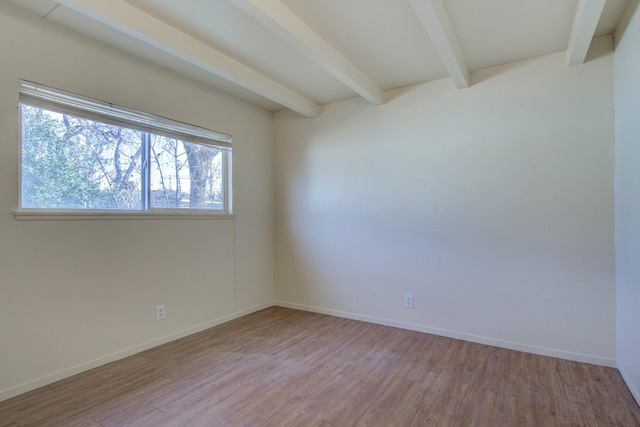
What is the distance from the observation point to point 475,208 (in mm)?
2896

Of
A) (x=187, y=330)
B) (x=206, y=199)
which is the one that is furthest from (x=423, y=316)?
(x=206, y=199)

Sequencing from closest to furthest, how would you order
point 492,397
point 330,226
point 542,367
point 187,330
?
point 492,397, point 542,367, point 187,330, point 330,226

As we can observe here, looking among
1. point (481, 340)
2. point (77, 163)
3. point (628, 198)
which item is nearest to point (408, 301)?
point (481, 340)

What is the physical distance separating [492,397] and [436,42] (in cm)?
236

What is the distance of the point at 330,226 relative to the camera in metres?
3.74

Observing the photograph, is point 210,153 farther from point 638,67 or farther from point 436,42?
point 638,67

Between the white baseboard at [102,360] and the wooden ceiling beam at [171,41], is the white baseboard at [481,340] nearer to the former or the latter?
the white baseboard at [102,360]

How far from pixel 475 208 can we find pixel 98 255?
3.15 meters

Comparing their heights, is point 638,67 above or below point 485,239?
above

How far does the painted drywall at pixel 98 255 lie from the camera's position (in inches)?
80.3

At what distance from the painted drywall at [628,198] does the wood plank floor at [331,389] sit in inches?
12.8

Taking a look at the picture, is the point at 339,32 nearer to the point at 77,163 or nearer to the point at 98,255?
the point at 77,163

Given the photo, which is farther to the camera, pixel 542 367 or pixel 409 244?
pixel 409 244

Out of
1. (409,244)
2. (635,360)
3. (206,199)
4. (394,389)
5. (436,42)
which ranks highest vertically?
(436,42)
